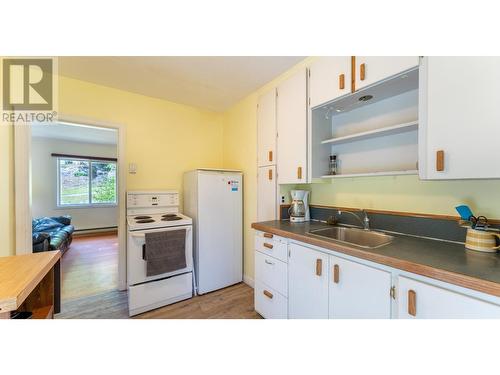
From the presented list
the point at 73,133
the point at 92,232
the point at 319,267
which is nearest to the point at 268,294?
the point at 319,267

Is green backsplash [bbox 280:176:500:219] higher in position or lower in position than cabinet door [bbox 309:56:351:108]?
lower

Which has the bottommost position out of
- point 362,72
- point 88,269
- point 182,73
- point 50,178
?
point 88,269

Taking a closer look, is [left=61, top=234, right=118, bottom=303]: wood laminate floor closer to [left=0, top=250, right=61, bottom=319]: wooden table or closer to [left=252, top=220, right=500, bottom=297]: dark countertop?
[left=0, top=250, right=61, bottom=319]: wooden table

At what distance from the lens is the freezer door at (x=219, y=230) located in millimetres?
2373

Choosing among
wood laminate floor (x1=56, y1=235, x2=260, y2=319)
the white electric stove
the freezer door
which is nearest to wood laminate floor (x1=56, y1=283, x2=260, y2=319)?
wood laminate floor (x1=56, y1=235, x2=260, y2=319)

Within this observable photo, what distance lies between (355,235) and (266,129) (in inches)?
54.1

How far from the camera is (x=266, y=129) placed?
221 centimetres

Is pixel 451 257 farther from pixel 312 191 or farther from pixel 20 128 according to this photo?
pixel 20 128

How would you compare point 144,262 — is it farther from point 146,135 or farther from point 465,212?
point 465,212

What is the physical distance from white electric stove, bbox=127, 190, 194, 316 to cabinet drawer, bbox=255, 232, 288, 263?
855 millimetres

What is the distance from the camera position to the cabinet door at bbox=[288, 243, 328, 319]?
52.8 inches
